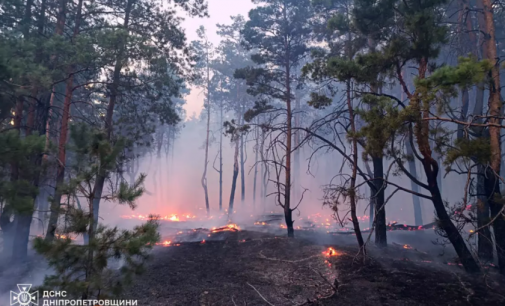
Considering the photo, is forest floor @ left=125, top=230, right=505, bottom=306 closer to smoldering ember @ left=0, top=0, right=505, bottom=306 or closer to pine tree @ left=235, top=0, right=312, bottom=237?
smoldering ember @ left=0, top=0, right=505, bottom=306

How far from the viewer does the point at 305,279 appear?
8.00 metres

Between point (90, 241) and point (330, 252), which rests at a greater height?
point (90, 241)

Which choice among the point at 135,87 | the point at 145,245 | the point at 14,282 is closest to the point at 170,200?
the point at 135,87

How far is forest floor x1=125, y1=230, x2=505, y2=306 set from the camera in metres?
6.59

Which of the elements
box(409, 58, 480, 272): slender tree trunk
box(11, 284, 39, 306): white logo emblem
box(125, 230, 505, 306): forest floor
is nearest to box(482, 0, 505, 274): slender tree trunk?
box(409, 58, 480, 272): slender tree trunk

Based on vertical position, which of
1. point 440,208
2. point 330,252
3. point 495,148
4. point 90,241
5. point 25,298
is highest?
point 495,148

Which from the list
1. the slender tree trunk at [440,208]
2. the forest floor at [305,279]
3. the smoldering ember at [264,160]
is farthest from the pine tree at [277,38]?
the slender tree trunk at [440,208]

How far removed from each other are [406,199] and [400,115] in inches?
1331

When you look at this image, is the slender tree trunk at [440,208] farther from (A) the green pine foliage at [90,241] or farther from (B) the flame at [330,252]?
(A) the green pine foliage at [90,241]

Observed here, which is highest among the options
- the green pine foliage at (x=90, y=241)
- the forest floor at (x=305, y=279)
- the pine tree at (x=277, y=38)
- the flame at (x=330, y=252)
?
the pine tree at (x=277, y=38)

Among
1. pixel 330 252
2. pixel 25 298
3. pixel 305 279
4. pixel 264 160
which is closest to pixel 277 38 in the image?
pixel 264 160

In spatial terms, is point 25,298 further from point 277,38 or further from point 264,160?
point 277,38

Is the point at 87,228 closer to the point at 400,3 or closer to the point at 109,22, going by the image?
the point at 400,3

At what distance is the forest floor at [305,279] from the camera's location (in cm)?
659
